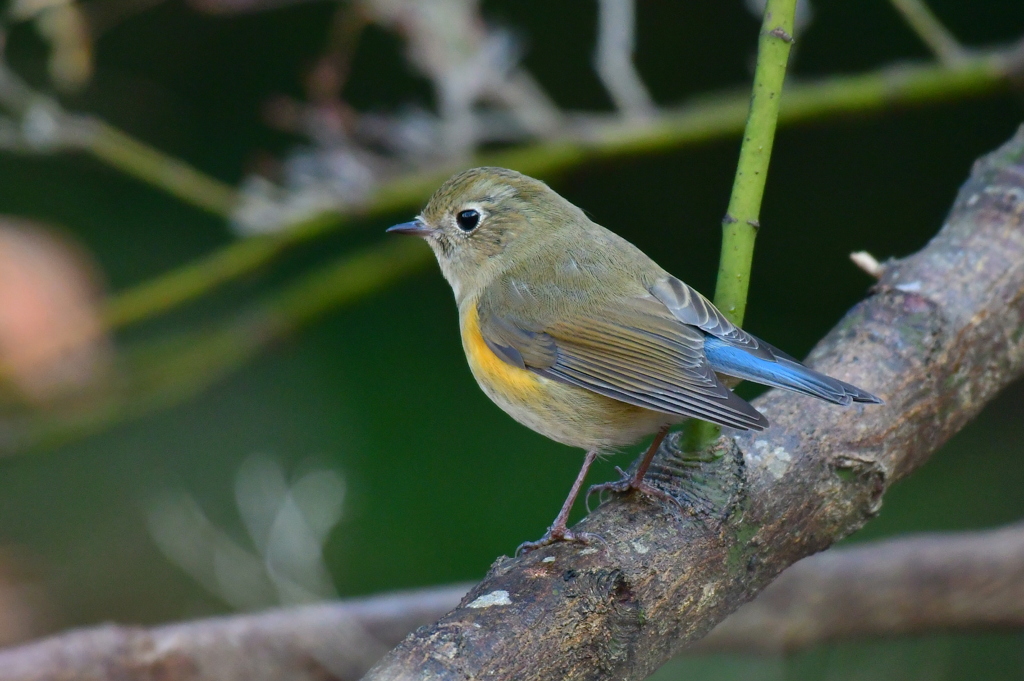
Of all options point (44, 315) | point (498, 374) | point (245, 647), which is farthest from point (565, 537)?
point (44, 315)

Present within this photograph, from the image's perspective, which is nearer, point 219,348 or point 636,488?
point 636,488

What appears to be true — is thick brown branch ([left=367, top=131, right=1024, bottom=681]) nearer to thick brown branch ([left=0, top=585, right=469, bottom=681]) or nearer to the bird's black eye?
thick brown branch ([left=0, top=585, right=469, bottom=681])

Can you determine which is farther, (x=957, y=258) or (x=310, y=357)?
(x=310, y=357)

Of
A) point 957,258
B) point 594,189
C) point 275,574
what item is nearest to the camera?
point 957,258

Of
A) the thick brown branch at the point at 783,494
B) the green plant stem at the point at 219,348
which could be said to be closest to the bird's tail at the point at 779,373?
the thick brown branch at the point at 783,494

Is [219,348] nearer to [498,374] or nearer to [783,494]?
[498,374]

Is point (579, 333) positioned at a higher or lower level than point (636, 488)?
higher

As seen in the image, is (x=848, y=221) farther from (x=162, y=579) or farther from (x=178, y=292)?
(x=162, y=579)

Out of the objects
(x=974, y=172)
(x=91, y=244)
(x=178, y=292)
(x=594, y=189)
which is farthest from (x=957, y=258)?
(x=91, y=244)
